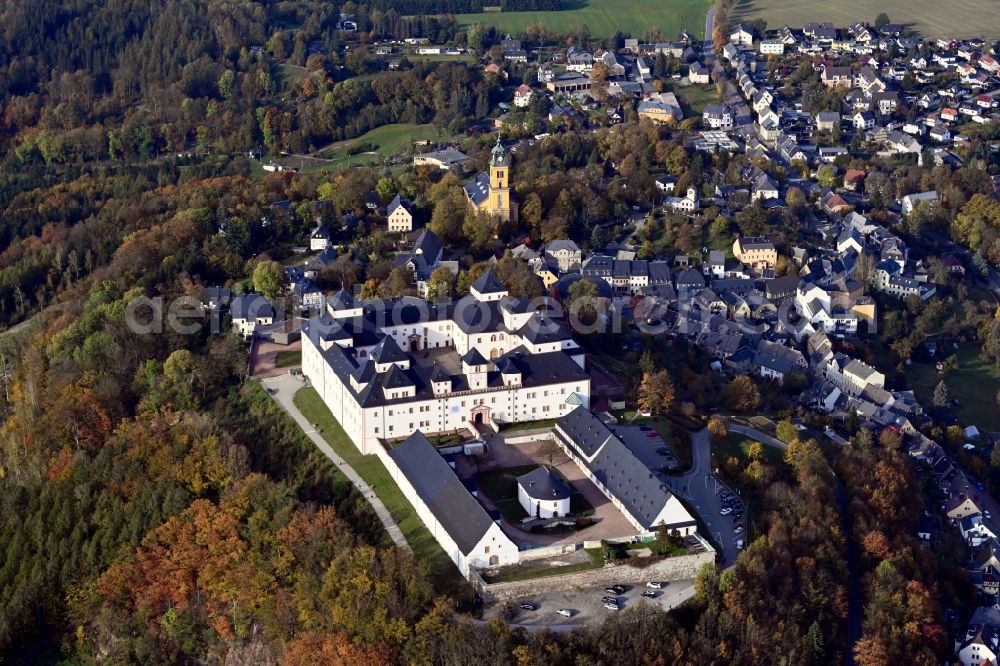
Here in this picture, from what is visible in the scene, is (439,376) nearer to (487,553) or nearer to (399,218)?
(487,553)

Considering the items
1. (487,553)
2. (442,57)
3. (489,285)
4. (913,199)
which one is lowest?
(442,57)

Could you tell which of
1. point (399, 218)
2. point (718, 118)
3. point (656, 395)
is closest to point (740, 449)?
point (656, 395)

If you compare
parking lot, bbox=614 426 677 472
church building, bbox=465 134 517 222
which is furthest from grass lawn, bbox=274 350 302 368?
church building, bbox=465 134 517 222

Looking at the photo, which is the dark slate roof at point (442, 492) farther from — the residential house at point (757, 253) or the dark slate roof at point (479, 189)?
the residential house at point (757, 253)

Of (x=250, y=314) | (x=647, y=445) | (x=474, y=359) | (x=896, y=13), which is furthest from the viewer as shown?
(x=896, y=13)

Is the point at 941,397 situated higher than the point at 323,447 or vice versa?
the point at 323,447

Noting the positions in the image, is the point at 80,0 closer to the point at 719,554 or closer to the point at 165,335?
the point at 165,335

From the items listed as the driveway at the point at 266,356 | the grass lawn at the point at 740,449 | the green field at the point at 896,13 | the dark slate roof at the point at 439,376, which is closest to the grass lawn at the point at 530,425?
the dark slate roof at the point at 439,376
